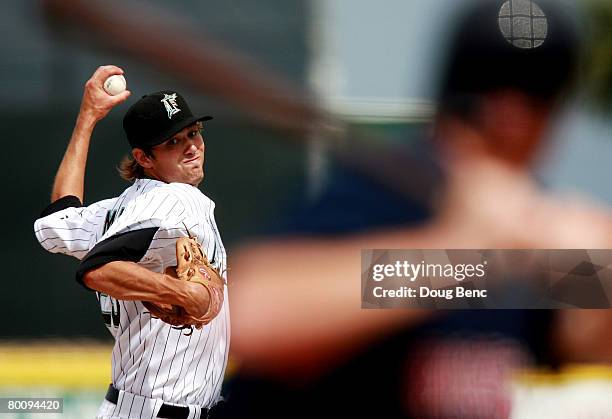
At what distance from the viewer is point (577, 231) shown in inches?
168

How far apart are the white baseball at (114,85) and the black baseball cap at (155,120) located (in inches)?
14.3

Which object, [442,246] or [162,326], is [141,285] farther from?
[442,246]

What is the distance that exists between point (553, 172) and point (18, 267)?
Answer: 6.60 feet

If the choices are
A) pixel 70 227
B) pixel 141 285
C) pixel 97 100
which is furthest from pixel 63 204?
pixel 141 285

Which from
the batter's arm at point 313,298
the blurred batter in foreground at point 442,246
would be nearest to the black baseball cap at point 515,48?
the blurred batter in foreground at point 442,246

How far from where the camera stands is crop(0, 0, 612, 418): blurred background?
13.9ft

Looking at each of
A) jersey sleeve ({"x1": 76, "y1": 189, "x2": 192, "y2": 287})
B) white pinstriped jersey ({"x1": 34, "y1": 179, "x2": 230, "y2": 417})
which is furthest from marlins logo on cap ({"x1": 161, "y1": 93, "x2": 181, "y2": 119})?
jersey sleeve ({"x1": 76, "y1": 189, "x2": 192, "y2": 287})

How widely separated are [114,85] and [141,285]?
3.29 feet

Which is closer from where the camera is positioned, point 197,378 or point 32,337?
point 197,378

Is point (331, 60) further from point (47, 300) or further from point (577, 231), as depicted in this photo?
point (47, 300)

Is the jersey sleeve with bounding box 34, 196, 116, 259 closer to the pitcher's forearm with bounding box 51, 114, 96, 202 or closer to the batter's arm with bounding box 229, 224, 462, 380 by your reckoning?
the pitcher's forearm with bounding box 51, 114, 96, 202

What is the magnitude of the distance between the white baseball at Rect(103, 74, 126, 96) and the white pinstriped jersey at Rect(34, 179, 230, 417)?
49cm

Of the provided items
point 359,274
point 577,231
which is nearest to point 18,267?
point 359,274

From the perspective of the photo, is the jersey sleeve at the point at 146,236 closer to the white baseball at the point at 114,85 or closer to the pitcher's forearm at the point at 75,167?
the pitcher's forearm at the point at 75,167
